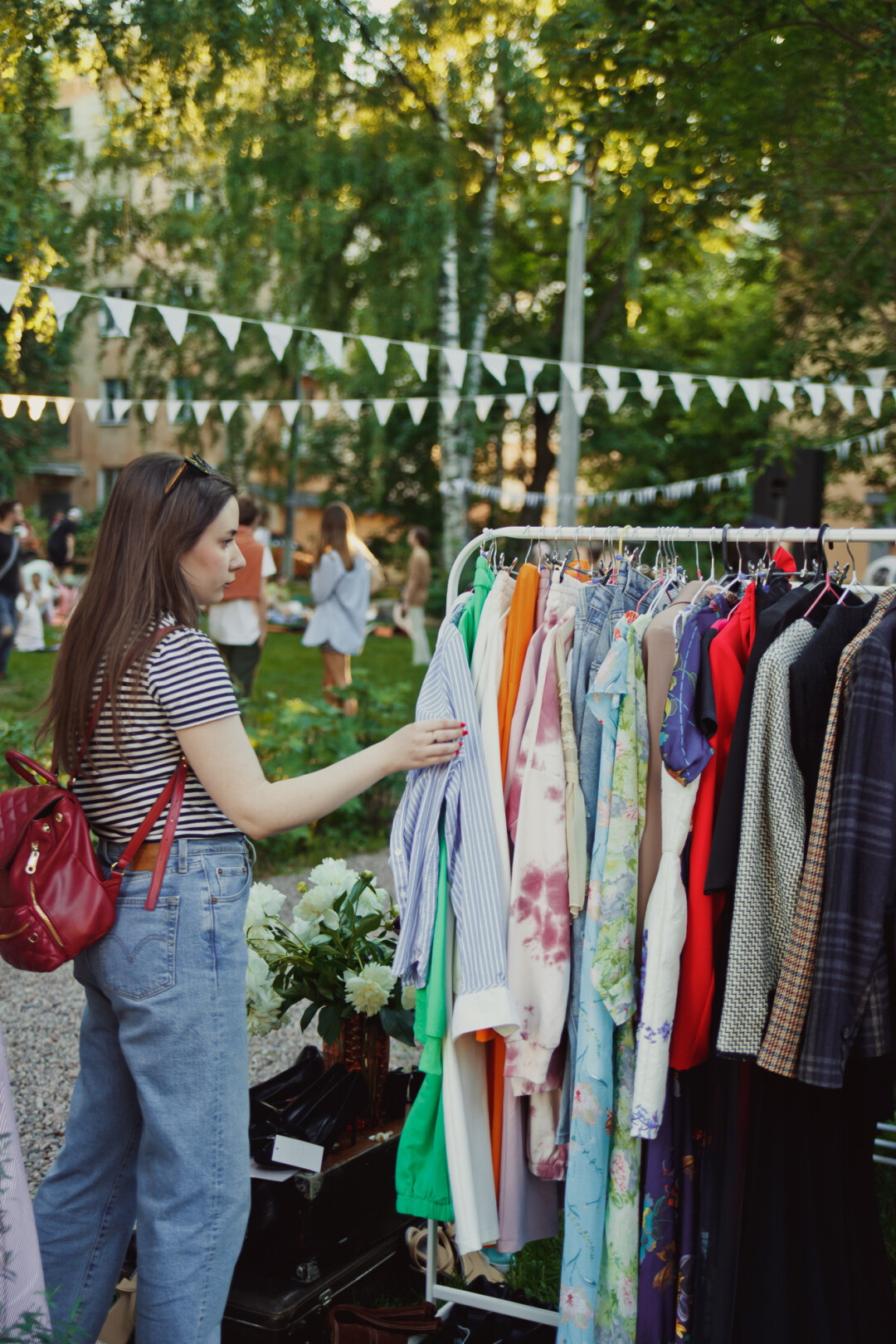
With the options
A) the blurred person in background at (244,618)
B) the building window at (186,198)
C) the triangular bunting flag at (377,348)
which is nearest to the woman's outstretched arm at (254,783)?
the triangular bunting flag at (377,348)

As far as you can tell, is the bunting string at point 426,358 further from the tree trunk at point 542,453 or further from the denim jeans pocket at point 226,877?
the tree trunk at point 542,453

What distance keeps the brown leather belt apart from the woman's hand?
17.7 inches

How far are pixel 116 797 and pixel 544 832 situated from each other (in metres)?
0.80

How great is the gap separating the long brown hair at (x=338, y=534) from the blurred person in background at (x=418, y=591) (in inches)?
142

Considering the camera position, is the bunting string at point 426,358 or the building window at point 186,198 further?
the building window at point 186,198

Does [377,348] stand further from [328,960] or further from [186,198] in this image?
[186,198]

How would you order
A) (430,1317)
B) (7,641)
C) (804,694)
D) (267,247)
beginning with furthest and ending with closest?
(267,247) < (7,641) < (430,1317) < (804,694)

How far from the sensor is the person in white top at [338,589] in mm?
8297

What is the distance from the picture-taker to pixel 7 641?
31.7ft

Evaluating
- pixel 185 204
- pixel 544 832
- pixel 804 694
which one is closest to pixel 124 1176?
pixel 544 832

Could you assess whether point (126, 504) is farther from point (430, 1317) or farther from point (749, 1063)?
point (430, 1317)

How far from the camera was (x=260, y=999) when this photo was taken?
2.51 metres

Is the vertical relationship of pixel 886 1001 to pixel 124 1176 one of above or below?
above

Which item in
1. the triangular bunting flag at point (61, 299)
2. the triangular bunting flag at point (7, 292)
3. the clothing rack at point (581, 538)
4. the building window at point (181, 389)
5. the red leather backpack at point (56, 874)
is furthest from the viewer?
the building window at point (181, 389)
